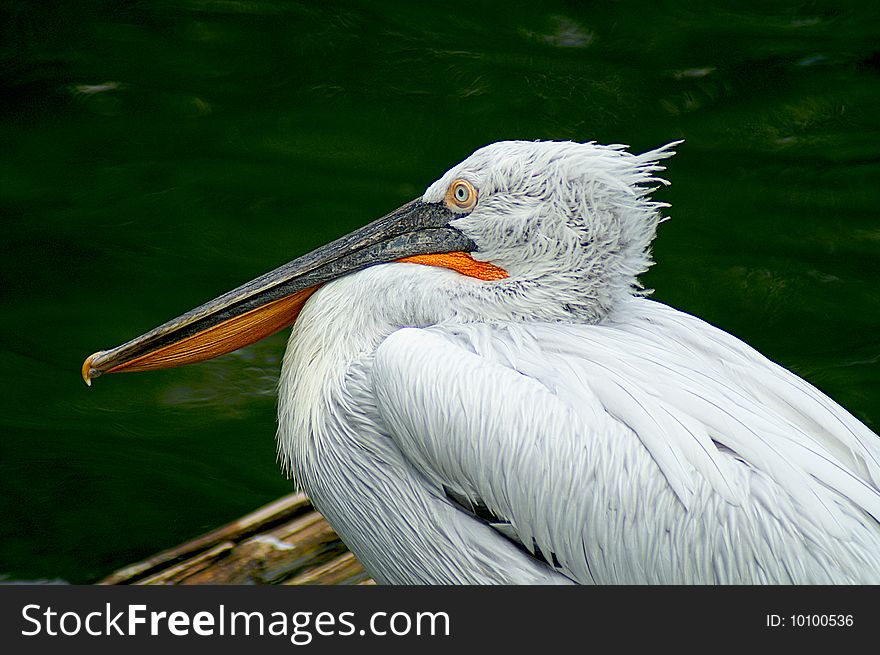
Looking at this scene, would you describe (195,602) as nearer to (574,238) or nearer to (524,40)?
(574,238)

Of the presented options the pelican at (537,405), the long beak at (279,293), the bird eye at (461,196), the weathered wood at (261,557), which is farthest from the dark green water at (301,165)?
the bird eye at (461,196)

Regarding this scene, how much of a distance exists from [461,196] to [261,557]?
1.19 meters

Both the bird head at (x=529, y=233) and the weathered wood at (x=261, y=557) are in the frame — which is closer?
the bird head at (x=529, y=233)

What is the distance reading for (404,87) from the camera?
17.3ft

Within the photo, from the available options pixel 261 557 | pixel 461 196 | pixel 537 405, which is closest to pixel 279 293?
pixel 461 196

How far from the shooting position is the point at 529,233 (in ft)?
7.72

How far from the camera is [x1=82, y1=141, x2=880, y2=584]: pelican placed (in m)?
2.09

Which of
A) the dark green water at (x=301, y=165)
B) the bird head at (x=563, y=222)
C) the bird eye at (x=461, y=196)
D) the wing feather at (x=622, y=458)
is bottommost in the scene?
the wing feather at (x=622, y=458)

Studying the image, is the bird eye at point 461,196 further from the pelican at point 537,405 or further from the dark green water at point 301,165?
the dark green water at point 301,165

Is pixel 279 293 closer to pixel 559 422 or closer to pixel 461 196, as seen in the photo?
pixel 461 196

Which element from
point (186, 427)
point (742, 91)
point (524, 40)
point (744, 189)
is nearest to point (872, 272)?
point (744, 189)

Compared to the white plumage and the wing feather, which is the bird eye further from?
the wing feather

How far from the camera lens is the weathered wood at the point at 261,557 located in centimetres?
299

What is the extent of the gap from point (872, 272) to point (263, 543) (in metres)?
2.83
